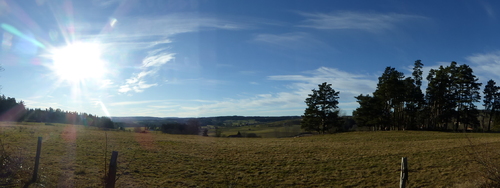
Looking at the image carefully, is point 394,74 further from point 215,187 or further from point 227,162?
point 215,187

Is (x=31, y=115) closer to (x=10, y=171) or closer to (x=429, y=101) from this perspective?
(x=10, y=171)

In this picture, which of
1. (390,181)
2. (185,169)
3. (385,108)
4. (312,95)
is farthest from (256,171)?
(385,108)

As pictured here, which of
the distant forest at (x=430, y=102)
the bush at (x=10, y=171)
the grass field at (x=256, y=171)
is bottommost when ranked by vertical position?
the grass field at (x=256, y=171)

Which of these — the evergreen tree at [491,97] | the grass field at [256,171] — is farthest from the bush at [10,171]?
the evergreen tree at [491,97]

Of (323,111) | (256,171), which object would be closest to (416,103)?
(323,111)

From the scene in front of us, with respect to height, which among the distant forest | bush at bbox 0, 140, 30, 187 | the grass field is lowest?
the grass field

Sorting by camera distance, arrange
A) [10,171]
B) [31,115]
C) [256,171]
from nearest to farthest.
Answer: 1. [10,171]
2. [256,171]
3. [31,115]

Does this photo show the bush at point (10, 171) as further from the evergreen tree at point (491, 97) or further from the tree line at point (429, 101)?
the evergreen tree at point (491, 97)

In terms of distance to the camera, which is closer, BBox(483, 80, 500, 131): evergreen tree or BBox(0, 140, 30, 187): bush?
BBox(0, 140, 30, 187): bush

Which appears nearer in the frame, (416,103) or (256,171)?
(256,171)

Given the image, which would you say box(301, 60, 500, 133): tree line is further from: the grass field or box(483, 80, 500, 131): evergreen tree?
the grass field

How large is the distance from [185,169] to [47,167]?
6452 millimetres

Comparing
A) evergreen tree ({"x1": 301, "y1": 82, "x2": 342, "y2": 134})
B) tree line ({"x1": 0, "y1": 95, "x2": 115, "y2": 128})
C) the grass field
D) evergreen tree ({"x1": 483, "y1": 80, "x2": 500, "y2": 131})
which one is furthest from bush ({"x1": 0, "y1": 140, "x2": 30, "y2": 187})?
tree line ({"x1": 0, "y1": 95, "x2": 115, "y2": 128})

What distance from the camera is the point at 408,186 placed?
472 inches
